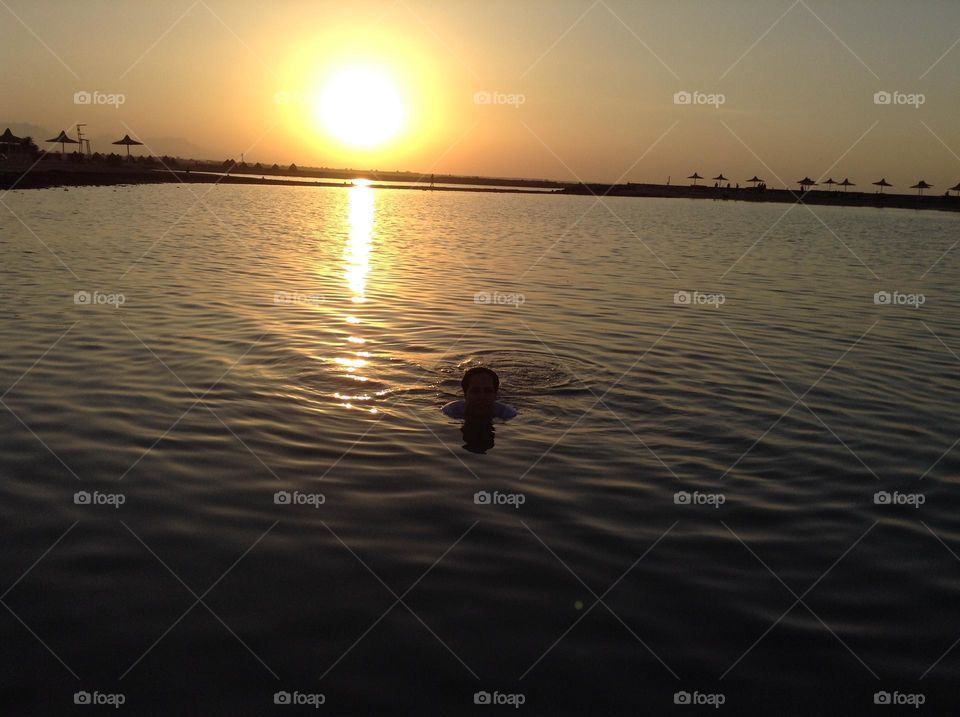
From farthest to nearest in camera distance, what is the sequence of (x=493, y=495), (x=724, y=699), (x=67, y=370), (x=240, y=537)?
(x=67, y=370), (x=493, y=495), (x=240, y=537), (x=724, y=699)

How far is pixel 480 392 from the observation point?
440 inches

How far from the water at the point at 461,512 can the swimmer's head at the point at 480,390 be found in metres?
0.58

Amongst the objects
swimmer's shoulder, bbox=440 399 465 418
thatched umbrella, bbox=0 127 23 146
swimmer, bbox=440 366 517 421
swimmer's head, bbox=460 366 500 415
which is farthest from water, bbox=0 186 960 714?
thatched umbrella, bbox=0 127 23 146

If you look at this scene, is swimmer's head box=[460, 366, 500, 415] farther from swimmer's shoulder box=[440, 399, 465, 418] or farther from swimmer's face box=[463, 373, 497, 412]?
swimmer's shoulder box=[440, 399, 465, 418]

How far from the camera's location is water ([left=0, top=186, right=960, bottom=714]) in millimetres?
5727

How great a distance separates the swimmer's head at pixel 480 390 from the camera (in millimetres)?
11180

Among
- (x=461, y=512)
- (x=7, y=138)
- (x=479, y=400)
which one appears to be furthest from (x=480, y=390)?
(x=7, y=138)

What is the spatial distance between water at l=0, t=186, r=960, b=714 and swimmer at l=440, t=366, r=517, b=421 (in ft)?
1.11

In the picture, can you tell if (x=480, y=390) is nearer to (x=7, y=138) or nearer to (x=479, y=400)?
(x=479, y=400)

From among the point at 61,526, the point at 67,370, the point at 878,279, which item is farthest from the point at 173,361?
the point at 878,279

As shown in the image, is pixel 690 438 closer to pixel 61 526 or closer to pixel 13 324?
pixel 61 526

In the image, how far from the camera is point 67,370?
13242mm

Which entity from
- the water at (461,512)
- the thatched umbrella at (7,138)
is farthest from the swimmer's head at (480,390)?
the thatched umbrella at (7,138)

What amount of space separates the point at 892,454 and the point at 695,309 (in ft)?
39.4
